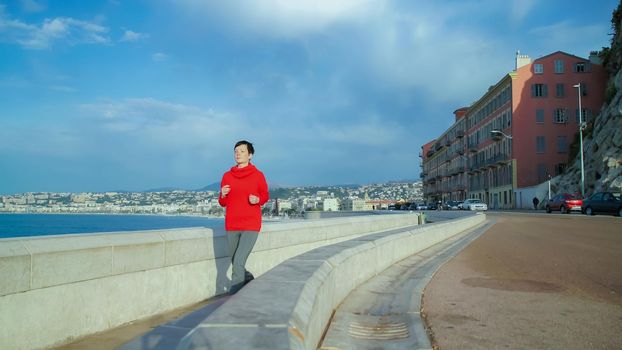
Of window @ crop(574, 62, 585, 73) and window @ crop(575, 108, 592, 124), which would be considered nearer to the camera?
window @ crop(575, 108, 592, 124)

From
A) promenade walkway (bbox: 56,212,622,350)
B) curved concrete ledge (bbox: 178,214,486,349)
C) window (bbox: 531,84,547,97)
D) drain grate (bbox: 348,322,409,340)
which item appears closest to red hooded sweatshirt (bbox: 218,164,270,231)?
curved concrete ledge (bbox: 178,214,486,349)

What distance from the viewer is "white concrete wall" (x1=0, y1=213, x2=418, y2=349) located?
393cm

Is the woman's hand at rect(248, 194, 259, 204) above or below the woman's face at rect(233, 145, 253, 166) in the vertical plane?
below

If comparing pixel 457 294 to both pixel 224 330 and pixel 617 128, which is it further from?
pixel 617 128

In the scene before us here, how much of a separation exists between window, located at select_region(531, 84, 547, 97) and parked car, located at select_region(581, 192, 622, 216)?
33.3 meters

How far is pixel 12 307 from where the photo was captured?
3.86 meters

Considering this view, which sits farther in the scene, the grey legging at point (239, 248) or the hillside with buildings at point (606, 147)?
the hillside with buildings at point (606, 147)

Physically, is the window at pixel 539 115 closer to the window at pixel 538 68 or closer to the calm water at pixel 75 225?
the window at pixel 538 68

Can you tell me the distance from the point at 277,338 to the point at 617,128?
164ft

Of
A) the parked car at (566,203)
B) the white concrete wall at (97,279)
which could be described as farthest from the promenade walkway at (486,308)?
the parked car at (566,203)

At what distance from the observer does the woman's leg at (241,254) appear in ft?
18.2

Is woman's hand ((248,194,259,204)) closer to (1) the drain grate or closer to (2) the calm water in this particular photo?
(1) the drain grate

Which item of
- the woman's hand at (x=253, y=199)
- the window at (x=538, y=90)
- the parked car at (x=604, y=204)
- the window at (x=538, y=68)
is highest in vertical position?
the window at (x=538, y=68)

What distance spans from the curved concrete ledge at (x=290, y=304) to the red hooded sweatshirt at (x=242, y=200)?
0.73 m
